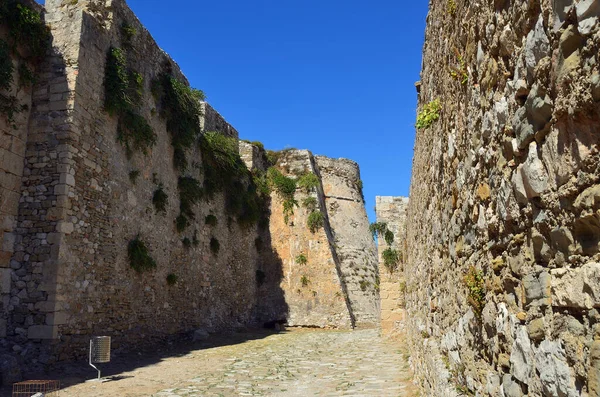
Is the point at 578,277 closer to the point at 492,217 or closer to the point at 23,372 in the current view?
the point at 492,217

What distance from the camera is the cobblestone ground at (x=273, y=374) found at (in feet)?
24.9

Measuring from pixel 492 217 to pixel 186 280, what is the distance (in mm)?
13655

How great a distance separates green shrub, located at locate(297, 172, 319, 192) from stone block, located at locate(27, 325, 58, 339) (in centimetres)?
1527

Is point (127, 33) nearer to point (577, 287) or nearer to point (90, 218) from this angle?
point (90, 218)

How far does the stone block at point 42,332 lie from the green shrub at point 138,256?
3103mm

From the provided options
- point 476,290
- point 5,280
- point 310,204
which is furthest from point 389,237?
point 476,290

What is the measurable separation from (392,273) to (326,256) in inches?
247

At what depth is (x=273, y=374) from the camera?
9320mm

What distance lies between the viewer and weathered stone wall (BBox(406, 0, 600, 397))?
1.60m

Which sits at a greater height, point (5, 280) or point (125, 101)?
point (125, 101)

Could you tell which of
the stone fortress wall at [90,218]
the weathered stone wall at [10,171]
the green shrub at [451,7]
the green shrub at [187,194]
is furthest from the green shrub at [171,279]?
the green shrub at [451,7]

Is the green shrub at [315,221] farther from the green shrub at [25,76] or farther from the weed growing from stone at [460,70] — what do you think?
the weed growing from stone at [460,70]

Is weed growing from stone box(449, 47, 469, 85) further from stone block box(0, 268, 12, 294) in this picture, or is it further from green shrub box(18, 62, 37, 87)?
green shrub box(18, 62, 37, 87)

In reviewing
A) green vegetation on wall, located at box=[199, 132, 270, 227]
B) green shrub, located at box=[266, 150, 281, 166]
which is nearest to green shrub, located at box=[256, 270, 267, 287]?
green vegetation on wall, located at box=[199, 132, 270, 227]
